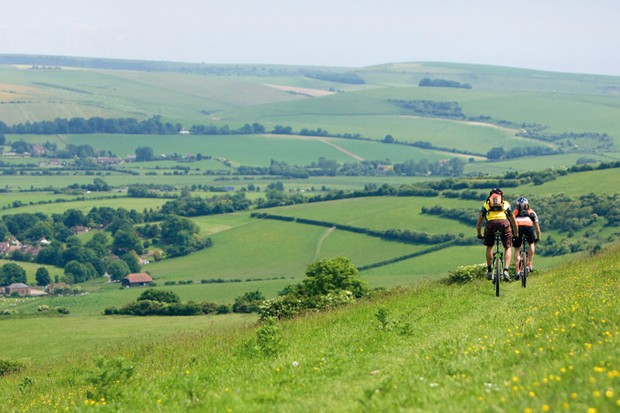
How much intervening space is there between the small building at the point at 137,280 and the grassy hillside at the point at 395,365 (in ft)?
317

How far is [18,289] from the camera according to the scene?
121438 millimetres

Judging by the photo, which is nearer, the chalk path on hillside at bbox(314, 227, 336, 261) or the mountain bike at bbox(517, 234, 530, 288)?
the mountain bike at bbox(517, 234, 530, 288)

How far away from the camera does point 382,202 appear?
150500 mm

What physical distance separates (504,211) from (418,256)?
89589mm

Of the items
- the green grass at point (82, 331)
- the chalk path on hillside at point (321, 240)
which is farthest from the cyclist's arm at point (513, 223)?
the chalk path on hillside at point (321, 240)

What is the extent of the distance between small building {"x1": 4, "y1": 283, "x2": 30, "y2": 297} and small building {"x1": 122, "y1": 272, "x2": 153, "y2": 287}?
483 inches

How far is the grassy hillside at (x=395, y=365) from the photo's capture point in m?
12.4

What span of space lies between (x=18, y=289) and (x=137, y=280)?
1507 cm

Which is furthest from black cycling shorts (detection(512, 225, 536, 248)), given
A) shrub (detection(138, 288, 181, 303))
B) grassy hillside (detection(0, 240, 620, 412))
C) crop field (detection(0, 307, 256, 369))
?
shrub (detection(138, 288, 181, 303))

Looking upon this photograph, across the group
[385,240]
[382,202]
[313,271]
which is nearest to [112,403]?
[313,271]

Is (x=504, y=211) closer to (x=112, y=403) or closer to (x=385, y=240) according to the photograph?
(x=112, y=403)

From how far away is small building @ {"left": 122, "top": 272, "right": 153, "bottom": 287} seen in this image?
121m

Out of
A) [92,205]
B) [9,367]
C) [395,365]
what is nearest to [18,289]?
[92,205]

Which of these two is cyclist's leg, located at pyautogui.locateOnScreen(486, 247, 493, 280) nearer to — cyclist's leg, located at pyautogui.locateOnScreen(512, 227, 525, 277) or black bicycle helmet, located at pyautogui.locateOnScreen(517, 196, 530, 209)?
cyclist's leg, located at pyautogui.locateOnScreen(512, 227, 525, 277)
